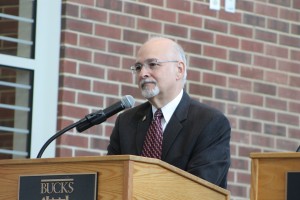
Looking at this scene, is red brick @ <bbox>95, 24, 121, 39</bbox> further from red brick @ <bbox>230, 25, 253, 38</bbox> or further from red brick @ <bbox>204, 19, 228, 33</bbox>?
red brick @ <bbox>230, 25, 253, 38</bbox>

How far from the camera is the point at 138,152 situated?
272 inches

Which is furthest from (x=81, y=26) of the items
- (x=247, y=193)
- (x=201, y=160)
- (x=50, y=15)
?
(x=201, y=160)

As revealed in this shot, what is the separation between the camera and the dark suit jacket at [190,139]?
6617mm

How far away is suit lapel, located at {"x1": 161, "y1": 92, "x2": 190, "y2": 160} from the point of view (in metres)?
6.82

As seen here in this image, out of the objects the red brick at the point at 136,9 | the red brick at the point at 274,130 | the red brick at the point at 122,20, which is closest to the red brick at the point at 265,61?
the red brick at the point at 274,130

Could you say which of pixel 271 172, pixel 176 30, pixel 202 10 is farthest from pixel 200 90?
pixel 271 172

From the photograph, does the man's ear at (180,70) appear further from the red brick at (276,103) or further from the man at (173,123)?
the red brick at (276,103)

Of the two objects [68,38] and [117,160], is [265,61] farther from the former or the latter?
[117,160]

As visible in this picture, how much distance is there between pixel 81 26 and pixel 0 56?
618 millimetres

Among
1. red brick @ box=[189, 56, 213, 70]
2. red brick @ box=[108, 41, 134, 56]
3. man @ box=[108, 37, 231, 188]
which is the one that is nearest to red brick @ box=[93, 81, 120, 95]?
red brick @ box=[108, 41, 134, 56]

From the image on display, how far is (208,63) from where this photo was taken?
971cm

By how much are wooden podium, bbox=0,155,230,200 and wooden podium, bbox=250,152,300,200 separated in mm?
285

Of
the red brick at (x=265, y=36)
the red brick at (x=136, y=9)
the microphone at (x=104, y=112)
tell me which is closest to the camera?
the microphone at (x=104, y=112)

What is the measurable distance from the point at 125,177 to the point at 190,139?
1199 mm
